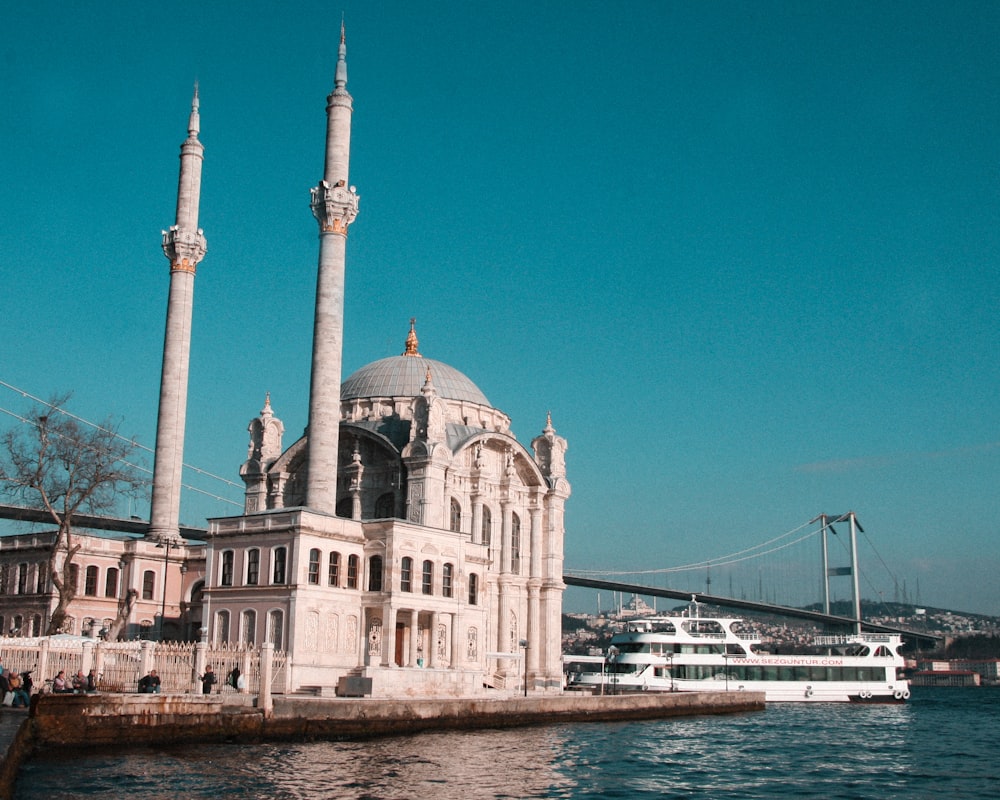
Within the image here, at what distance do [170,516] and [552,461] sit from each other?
693 inches

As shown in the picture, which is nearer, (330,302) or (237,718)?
(237,718)

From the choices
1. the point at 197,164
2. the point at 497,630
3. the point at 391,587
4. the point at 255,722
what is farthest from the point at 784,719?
the point at 197,164

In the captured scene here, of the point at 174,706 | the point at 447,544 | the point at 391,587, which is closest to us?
the point at 174,706

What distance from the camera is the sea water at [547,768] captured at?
21.3 metres

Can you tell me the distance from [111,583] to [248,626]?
10716mm

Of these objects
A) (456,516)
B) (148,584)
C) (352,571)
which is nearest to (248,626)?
(352,571)

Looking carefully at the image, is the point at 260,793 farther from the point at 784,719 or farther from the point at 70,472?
the point at 784,719

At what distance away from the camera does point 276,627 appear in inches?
1458

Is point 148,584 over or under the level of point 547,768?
over

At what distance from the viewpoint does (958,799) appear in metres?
23.9

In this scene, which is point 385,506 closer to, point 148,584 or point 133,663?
point 148,584

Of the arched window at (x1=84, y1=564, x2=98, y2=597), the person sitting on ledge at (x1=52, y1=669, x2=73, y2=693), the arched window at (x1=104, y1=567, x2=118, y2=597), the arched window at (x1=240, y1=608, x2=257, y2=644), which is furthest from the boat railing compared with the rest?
the person sitting on ledge at (x1=52, y1=669, x2=73, y2=693)

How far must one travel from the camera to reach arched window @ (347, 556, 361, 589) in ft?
129

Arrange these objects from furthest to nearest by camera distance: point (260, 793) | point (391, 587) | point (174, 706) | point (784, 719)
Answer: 1. point (784, 719)
2. point (391, 587)
3. point (174, 706)
4. point (260, 793)
